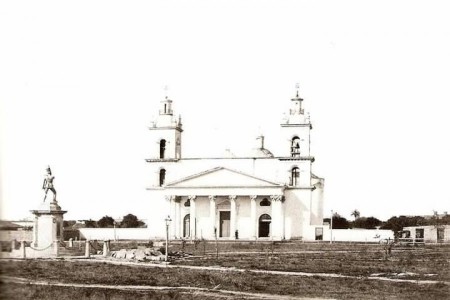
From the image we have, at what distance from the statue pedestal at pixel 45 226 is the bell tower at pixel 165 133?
3560 centimetres

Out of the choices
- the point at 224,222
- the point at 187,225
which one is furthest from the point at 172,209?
the point at 224,222

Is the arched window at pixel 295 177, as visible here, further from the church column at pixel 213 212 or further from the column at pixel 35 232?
the column at pixel 35 232

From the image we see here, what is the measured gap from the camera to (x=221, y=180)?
66938mm

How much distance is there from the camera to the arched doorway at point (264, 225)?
67.7 m

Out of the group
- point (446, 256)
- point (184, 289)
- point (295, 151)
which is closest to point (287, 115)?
point (295, 151)

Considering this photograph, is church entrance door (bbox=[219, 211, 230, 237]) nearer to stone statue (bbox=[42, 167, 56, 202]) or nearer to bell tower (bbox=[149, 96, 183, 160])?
bell tower (bbox=[149, 96, 183, 160])

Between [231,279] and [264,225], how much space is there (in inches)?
1689

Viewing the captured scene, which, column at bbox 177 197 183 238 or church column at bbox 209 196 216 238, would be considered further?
column at bbox 177 197 183 238

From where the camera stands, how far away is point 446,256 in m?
38.5

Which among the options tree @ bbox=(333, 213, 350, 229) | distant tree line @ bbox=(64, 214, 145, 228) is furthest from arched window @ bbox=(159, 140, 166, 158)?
tree @ bbox=(333, 213, 350, 229)

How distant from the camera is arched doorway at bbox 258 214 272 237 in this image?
222 feet

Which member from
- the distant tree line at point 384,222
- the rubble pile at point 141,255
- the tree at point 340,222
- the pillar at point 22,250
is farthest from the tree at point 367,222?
the pillar at point 22,250

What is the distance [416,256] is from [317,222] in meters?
33.3

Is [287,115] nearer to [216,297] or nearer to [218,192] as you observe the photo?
[218,192]
